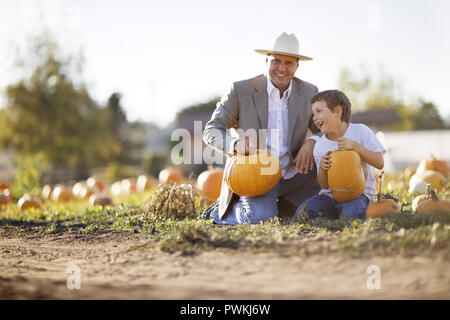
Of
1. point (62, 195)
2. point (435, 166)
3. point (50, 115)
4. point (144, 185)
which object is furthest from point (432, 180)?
point (50, 115)

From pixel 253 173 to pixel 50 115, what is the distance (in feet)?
59.9

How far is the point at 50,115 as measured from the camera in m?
21.0

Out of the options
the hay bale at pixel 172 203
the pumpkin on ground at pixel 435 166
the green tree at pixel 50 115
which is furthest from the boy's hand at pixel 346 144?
the green tree at pixel 50 115

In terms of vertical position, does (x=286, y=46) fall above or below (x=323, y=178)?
above

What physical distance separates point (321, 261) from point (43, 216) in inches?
191

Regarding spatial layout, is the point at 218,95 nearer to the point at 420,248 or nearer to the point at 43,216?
the point at 43,216

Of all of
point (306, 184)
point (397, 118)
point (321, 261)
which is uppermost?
point (397, 118)

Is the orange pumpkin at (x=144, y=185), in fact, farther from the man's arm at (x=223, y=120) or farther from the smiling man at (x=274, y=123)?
the man's arm at (x=223, y=120)

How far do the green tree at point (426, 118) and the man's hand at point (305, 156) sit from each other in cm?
2769

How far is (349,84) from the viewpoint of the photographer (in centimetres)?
3038

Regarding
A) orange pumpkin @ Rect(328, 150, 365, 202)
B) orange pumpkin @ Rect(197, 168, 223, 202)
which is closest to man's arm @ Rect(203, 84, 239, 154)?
orange pumpkin @ Rect(328, 150, 365, 202)

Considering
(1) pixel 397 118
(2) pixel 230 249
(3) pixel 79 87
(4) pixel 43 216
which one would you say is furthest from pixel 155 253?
(1) pixel 397 118

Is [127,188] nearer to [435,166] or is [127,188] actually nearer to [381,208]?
[435,166]
